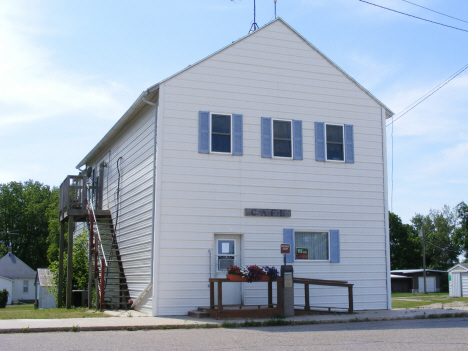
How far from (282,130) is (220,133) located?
2020 millimetres

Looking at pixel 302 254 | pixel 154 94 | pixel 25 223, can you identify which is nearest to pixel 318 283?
pixel 302 254

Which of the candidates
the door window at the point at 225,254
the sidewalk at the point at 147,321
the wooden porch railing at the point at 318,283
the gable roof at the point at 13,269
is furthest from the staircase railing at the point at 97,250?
the gable roof at the point at 13,269

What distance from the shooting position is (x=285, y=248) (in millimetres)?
14727

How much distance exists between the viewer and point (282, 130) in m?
17.2

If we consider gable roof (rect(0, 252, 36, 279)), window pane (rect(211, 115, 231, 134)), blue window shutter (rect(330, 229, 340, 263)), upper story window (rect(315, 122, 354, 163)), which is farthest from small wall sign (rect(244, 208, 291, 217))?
gable roof (rect(0, 252, 36, 279))

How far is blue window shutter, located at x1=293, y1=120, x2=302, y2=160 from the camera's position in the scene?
56.1 feet

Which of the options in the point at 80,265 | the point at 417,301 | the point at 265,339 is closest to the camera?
the point at 265,339

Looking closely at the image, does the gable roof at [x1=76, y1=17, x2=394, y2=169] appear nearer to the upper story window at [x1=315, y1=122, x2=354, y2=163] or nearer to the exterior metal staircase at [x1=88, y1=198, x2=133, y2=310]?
the upper story window at [x1=315, y1=122, x2=354, y2=163]

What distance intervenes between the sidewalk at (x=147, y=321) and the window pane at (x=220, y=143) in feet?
16.1

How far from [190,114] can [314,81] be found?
428cm

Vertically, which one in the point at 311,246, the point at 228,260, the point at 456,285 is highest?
the point at 311,246

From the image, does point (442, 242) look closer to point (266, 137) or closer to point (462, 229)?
point (462, 229)

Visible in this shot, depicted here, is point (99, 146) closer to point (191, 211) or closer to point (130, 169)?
point (130, 169)

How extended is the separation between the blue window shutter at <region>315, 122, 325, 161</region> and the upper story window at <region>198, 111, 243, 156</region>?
248 cm
